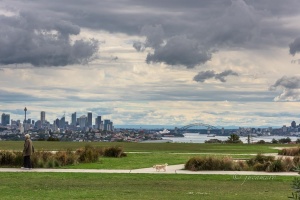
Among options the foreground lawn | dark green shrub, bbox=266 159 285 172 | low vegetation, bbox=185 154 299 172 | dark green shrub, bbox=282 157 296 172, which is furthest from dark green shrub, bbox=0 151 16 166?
dark green shrub, bbox=282 157 296 172

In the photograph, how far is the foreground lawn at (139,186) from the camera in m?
18.5

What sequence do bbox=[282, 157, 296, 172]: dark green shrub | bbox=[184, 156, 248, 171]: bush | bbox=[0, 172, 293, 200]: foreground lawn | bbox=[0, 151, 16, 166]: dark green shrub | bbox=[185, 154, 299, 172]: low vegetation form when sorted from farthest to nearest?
bbox=[0, 151, 16, 166]: dark green shrub < bbox=[184, 156, 248, 171]: bush < bbox=[185, 154, 299, 172]: low vegetation < bbox=[282, 157, 296, 172]: dark green shrub < bbox=[0, 172, 293, 200]: foreground lawn

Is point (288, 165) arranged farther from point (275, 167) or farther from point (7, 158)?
point (7, 158)

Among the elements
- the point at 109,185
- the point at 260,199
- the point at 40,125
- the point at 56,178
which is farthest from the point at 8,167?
the point at 40,125

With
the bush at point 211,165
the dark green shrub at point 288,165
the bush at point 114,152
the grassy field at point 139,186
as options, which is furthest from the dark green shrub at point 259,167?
the bush at point 114,152

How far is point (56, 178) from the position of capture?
23.6m

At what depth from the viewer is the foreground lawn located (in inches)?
730

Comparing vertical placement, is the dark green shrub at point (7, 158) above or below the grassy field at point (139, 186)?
above

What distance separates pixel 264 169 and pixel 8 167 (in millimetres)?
12603

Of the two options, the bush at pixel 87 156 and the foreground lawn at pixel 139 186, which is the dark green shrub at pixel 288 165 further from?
the bush at pixel 87 156

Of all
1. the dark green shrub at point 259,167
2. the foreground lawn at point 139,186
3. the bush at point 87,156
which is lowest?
the foreground lawn at point 139,186

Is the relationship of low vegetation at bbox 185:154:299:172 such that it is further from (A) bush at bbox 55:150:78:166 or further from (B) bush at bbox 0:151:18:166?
(B) bush at bbox 0:151:18:166

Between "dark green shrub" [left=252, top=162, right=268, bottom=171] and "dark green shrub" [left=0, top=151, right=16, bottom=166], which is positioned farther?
"dark green shrub" [left=0, top=151, right=16, bottom=166]

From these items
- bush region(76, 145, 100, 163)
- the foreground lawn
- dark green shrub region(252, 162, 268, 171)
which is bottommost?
the foreground lawn
